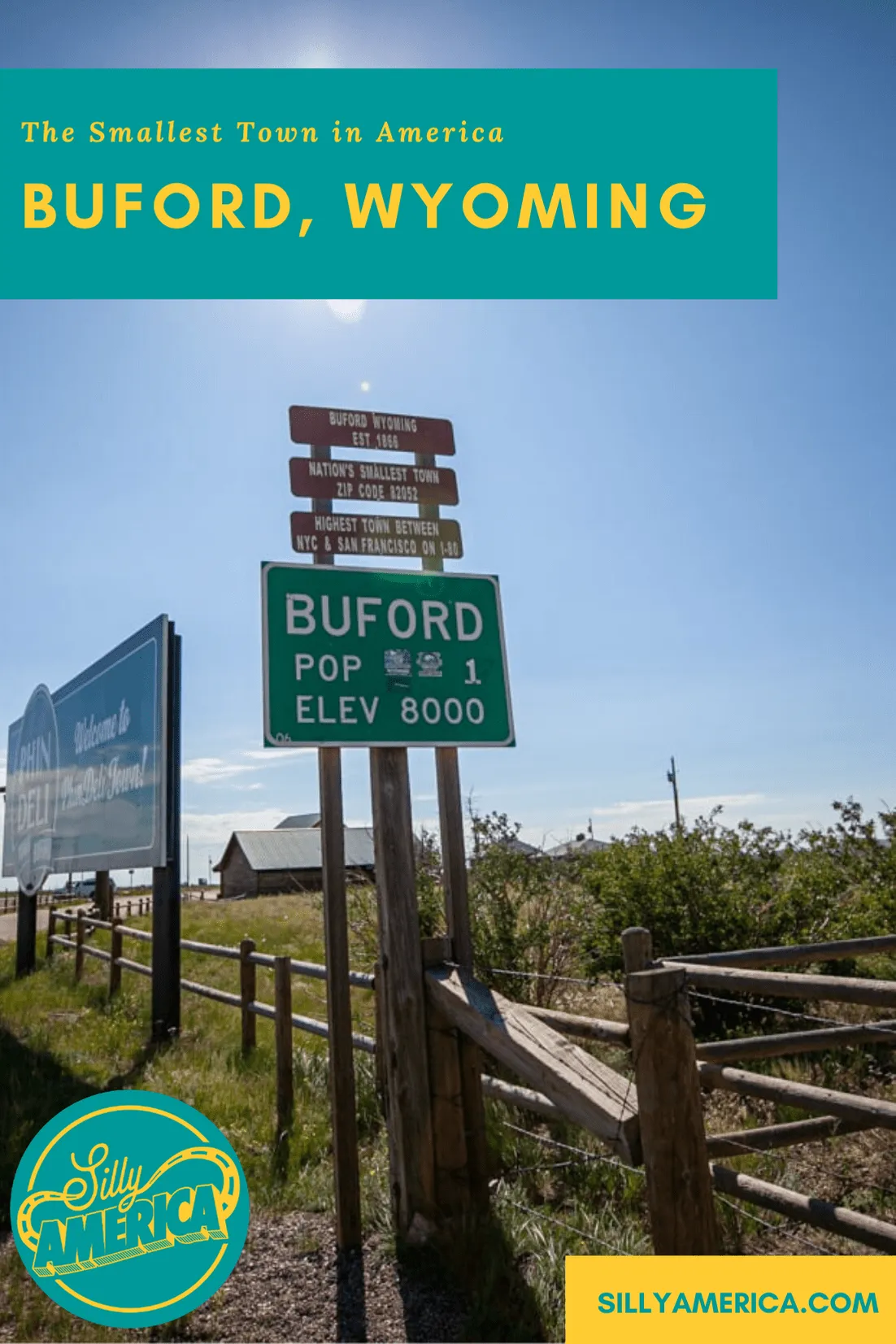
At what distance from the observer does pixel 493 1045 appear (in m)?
3.79

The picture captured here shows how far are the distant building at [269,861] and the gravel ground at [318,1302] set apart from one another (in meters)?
34.8

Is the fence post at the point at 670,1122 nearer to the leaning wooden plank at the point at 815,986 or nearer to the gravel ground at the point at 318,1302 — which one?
the leaning wooden plank at the point at 815,986

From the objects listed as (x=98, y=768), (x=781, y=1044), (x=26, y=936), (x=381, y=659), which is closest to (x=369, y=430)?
(x=381, y=659)

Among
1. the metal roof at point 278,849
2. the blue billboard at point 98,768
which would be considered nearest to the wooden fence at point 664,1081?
the blue billboard at point 98,768

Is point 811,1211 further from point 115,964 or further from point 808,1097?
point 115,964

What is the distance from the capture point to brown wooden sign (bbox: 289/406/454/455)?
4.97 metres

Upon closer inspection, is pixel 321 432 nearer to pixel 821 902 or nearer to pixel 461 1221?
pixel 461 1221

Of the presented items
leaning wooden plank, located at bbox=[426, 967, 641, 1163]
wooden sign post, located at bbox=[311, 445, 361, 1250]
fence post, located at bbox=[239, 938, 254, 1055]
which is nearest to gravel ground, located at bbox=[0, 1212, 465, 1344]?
wooden sign post, located at bbox=[311, 445, 361, 1250]

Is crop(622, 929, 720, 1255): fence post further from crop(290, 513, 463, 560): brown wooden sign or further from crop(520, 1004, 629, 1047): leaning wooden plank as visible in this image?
crop(290, 513, 463, 560): brown wooden sign

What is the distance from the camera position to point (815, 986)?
344cm

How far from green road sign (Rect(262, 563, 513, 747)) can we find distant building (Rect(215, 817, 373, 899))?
3472 cm

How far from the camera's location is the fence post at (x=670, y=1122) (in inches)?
109

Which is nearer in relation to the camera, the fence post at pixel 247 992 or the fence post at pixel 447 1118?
the fence post at pixel 447 1118

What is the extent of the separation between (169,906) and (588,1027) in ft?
18.4
